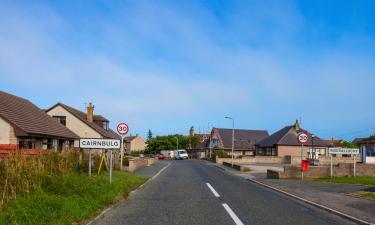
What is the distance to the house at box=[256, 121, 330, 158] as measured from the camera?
82250 millimetres

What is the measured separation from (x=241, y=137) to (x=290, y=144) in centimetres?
2684

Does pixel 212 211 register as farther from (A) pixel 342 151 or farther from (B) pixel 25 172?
(A) pixel 342 151

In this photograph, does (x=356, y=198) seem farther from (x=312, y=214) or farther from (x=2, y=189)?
(x=2, y=189)

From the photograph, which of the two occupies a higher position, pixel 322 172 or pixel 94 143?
pixel 94 143

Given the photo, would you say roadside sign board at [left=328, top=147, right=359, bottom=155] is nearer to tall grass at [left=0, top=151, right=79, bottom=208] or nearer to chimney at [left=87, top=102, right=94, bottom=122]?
tall grass at [left=0, top=151, right=79, bottom=208]

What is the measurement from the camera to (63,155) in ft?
53.8

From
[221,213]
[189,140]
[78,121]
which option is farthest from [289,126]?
[221,213]

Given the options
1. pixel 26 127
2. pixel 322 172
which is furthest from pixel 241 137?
pixel 26 127

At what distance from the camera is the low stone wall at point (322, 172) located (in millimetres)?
29328

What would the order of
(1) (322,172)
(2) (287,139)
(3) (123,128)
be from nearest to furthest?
1. (3) (123,128)
2. (1) (322,172)
3. (2) (287,139)

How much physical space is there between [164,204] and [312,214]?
4528 millimetres

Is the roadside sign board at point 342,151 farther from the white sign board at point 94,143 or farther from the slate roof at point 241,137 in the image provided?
the slate roof at point 241,137

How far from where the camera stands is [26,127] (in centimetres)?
3284

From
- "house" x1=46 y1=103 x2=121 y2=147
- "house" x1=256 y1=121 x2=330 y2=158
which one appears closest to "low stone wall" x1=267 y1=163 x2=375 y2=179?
"house" x1=46 y1=103 x2=121 y2=147
